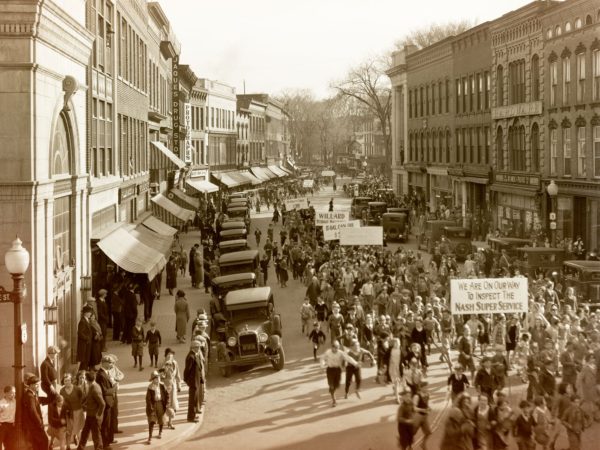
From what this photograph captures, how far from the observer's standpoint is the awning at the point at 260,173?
359 feet

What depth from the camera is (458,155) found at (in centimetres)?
6662

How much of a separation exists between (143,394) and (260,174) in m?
91.2

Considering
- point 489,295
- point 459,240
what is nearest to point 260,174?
point 459,240

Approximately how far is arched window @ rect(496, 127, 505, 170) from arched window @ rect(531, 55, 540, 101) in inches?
237

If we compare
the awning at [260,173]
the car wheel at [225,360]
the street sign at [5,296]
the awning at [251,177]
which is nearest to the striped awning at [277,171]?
the awning at [260,173]

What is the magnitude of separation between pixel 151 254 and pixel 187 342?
529 cm

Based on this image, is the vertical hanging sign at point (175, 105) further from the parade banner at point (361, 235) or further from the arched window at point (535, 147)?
the parade banner at point (361, 235)

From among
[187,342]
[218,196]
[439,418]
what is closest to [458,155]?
[218,196]

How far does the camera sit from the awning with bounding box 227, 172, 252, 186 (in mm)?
94500

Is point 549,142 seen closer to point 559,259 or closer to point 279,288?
point 559,259

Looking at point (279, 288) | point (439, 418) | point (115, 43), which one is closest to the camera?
point (439, 418)

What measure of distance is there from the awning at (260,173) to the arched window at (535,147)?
2345 inches

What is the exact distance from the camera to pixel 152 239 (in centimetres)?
3688

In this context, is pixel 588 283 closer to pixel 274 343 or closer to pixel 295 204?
pixel 274 343
